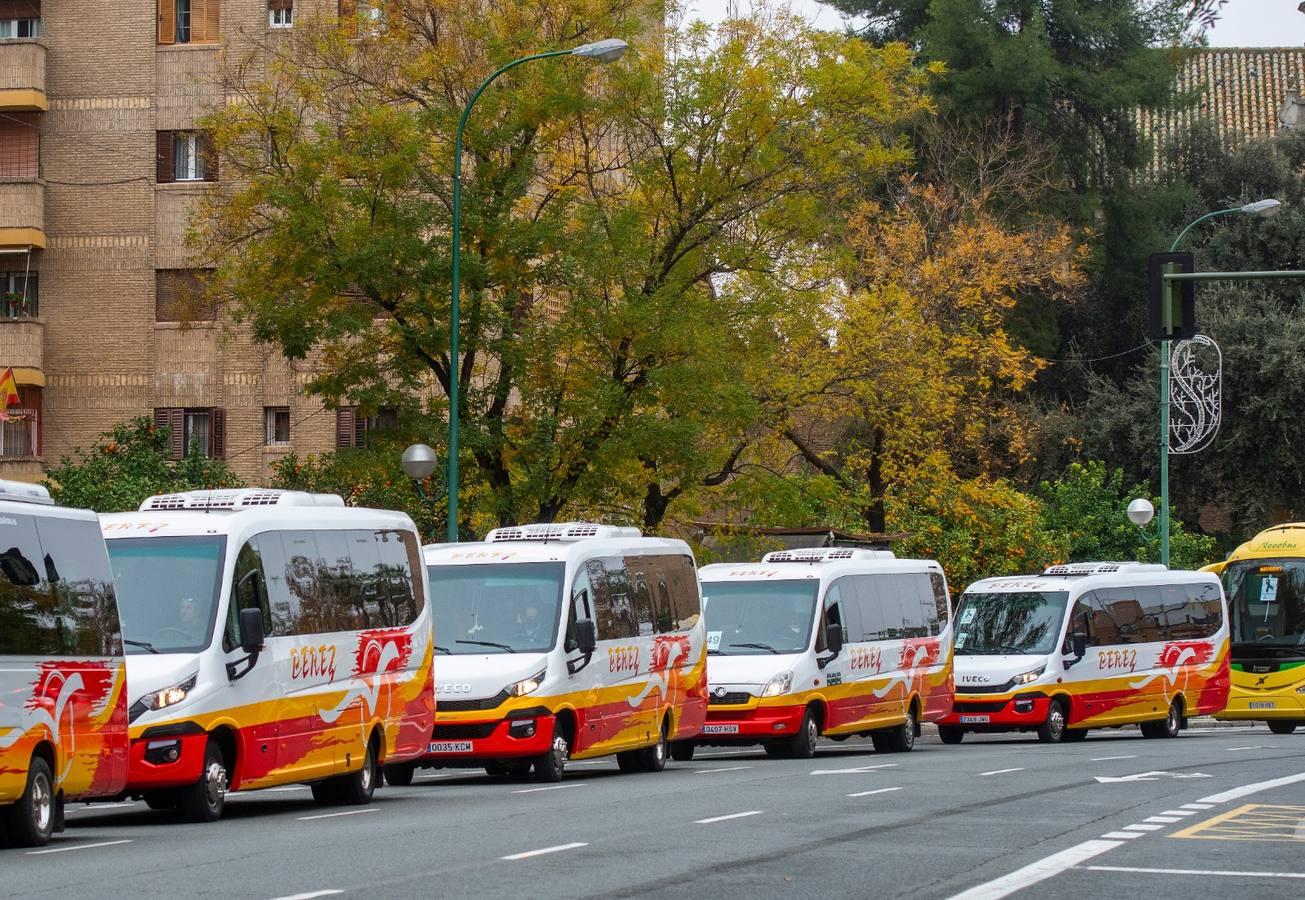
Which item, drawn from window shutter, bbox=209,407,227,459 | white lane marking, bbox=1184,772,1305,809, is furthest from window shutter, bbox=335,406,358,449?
white lane marking, bbox=1184,772,1305,809

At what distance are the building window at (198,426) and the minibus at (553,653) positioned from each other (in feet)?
77.8

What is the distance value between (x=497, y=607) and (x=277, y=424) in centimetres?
2555

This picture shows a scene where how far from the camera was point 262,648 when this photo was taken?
17719 millimetres

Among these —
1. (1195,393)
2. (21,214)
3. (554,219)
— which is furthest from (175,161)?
(1195,393)

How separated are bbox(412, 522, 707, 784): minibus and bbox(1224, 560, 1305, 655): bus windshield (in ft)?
55.5

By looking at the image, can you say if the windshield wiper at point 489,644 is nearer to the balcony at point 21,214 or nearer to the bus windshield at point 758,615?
the bus windshield at point 758,615

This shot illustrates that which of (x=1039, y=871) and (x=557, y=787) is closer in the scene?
(x=1039, y=871)

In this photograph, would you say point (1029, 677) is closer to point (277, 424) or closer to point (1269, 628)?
point (1269, 628)

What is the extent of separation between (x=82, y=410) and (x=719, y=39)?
19129 millimetres

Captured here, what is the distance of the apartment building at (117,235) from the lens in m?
47.1

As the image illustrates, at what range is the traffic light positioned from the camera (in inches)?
1101

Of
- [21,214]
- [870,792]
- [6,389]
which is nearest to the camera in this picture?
[870,792]

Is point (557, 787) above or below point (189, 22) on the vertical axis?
below

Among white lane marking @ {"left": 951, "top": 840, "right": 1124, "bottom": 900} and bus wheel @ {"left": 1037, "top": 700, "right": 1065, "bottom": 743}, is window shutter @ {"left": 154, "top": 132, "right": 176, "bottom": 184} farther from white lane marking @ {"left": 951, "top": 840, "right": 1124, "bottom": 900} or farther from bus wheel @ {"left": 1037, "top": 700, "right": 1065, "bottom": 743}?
white lane marking @ {"left": 951, "top": 840, "right": 1124, "bottom": 900}
